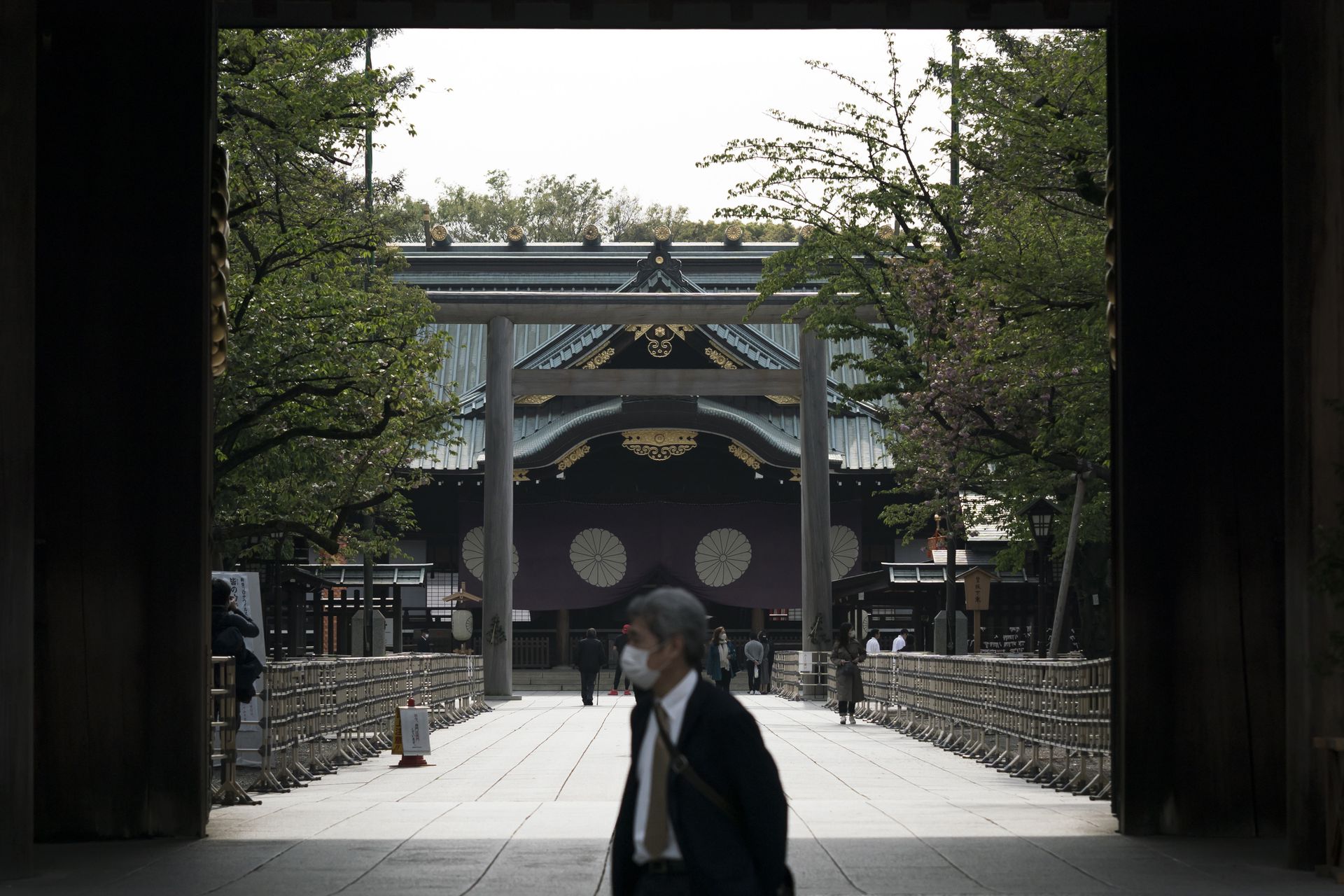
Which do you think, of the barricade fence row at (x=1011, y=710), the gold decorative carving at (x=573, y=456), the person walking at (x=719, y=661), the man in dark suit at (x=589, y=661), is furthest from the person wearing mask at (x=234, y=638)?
the gold decorative carving at (x=573, y=456)

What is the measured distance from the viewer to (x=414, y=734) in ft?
58.9

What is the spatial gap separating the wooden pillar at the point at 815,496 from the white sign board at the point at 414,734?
15.2 m

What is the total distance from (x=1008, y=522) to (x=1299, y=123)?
59.0ft

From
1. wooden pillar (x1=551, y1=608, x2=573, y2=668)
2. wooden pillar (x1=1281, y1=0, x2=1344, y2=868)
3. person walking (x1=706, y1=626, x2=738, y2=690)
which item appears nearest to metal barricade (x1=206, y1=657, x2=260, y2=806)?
wooden pillar (x1=1281, y1=0, x2=1344, y2=868)

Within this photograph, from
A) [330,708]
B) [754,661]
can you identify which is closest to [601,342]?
[754,661]

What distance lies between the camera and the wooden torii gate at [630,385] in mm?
32062

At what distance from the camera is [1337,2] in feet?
28.5

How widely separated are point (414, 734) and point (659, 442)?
2228cm

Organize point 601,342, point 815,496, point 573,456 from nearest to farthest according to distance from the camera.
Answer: point 815,496
point 601,342
point 573,456

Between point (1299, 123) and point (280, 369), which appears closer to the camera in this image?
point (1299, 123)

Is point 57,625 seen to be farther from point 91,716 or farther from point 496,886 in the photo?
point 496,886

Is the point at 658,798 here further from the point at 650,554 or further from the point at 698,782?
the point at 650,554

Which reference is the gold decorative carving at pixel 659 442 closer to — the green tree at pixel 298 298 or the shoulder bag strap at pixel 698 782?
the green tree at pixel 298 298

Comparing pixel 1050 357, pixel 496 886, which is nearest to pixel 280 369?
pixel 1050 357
